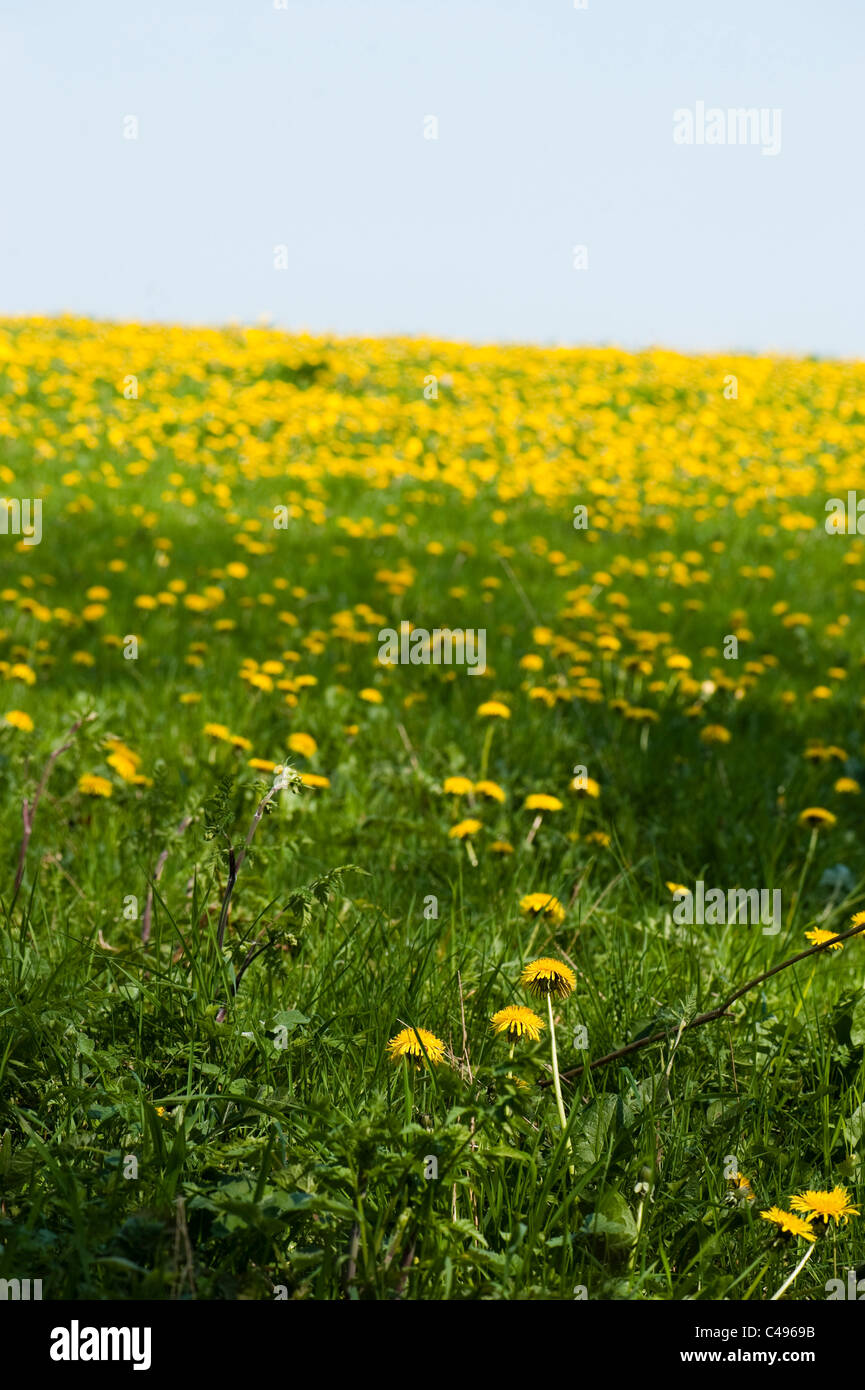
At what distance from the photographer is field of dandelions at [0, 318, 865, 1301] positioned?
1.59 m

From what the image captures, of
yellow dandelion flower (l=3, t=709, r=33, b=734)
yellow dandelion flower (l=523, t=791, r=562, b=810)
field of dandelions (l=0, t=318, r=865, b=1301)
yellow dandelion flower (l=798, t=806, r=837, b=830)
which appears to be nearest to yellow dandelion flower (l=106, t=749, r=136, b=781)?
field of dandelions (l=0, t=318, r=865, b=1301)

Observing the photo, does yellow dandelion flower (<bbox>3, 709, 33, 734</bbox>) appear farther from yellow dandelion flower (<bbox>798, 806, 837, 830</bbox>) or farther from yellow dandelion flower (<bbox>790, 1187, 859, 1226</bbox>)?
yellow dandelion flower (<bbox>790, 1187, 859, 1226</bbox>)

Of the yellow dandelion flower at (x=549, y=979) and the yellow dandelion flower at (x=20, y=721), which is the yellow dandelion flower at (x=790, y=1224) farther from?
the yellow dandelion flower at (x=20, y=721)

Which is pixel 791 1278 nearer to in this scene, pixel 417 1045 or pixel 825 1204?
pixel 825 1204

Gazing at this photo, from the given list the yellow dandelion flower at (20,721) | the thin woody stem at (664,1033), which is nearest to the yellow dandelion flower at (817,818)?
the thin woody stem at (664,1033)

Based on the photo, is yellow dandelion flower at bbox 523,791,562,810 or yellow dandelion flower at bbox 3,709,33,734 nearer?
yellow dandelion flower at bbox 523,791,562,810

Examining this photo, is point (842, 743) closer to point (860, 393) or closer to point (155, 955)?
point (155, 955)

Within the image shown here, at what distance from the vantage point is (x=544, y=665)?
5.10 m

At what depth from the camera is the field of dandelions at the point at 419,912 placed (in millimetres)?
1587

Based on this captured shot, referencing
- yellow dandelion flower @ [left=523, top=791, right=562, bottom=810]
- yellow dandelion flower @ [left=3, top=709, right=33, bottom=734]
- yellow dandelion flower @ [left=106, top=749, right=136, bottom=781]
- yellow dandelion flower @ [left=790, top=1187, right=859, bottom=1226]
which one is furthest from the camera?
yellow dandelion flower @ [left=3, top=709, right=33, bottom=734]

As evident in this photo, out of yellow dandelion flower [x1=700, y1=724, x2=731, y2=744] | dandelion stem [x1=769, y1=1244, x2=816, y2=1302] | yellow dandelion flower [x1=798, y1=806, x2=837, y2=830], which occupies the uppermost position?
yellow dandelion flower [x1=700, y1=724, x2=731, y2=744]

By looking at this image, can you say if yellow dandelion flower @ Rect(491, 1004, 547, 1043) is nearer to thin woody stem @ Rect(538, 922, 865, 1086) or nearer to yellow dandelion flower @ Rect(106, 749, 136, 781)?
thin woody stem @ Rect(538, 922, 865, 1086)

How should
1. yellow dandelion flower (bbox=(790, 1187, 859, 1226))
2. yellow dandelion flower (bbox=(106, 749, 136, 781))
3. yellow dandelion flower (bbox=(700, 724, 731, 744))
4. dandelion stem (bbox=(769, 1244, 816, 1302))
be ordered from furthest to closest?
yellow dandelion flower (bbox=(700, 724, 731, 744)) → yellow dandelion flower (bbox=(106, 749, 136, 781)) → yellow dandelion flower (bbox=(790, 1187, 859, 1226)) → dandelion stem (bbox=(769, 1244, 816, 1302))

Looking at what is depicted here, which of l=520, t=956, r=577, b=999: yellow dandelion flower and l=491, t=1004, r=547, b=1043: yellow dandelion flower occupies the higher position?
l=520, t=956, r=577, b=999: yellow dandelion flower
